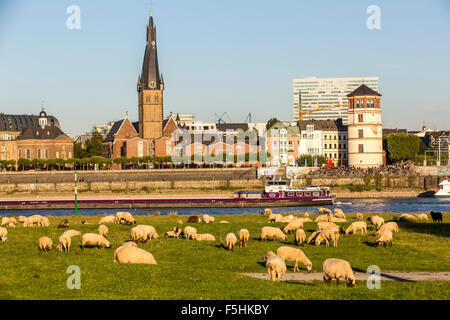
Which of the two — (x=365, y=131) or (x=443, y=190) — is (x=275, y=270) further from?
(x=365, y=131)

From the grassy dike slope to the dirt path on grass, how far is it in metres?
1.05

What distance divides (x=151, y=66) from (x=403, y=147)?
6324cm

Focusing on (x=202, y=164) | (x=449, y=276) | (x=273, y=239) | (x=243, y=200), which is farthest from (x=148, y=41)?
(x=449, y=276)

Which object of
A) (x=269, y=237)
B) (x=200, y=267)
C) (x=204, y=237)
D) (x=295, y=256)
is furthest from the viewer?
(x=204, y=237)

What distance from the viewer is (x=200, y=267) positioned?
97.8 ft

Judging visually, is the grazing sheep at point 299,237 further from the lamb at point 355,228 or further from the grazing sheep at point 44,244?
the grazing sheep at point 44,244

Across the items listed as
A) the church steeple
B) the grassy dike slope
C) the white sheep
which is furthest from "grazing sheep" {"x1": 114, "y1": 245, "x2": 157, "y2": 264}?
the church steeple

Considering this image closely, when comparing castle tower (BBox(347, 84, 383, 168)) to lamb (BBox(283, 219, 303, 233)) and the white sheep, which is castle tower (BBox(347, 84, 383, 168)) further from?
the white sheep

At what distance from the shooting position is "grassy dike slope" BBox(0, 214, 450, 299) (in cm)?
2178

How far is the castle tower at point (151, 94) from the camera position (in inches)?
6614

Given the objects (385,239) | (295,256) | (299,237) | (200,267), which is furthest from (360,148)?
(200,267)

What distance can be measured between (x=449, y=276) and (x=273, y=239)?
12.1 m

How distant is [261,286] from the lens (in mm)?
23141
